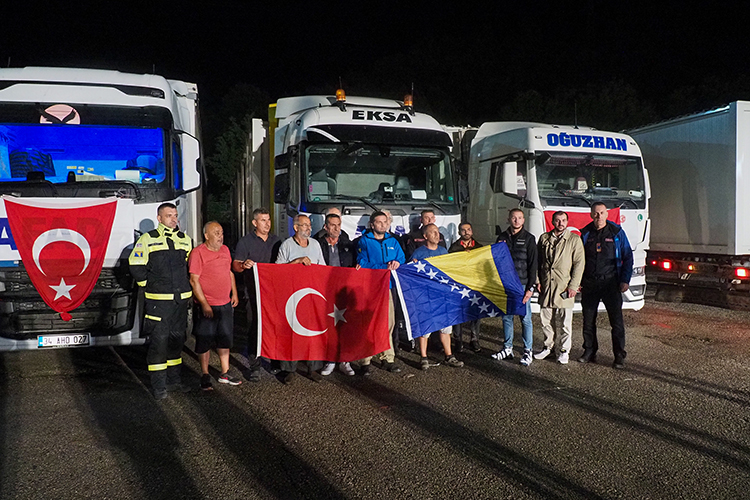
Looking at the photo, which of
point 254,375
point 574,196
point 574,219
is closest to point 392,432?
point 254,375

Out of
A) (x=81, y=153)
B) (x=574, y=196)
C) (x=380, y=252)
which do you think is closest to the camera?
(x=81, y=153)

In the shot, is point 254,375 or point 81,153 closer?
point 254,375

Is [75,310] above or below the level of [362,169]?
below

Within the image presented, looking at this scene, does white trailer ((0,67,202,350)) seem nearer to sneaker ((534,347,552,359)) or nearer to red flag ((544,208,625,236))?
sneaker ((534,347,552,359))

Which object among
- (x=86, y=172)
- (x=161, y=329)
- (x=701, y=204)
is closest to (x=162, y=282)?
(x=161, y=329)

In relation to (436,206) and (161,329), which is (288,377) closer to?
(161,329)

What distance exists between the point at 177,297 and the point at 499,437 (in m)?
3.20

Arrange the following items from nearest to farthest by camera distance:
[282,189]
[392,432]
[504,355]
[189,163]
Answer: [392,432] < [189,163] < [504,355] < [282,189]

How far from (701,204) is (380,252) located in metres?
6.66

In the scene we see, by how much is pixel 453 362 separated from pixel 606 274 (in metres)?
1.99

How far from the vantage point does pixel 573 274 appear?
6.89m

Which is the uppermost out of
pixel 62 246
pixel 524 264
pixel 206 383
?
pixel 62 246

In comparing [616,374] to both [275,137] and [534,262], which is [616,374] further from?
[275,137]

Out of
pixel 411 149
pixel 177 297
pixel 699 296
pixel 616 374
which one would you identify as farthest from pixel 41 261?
pixel 699 296
